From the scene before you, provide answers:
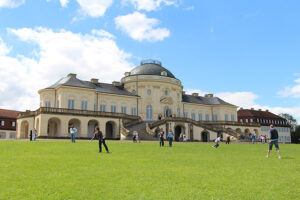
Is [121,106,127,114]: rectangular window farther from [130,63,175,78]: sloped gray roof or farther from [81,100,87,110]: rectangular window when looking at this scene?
[130,63,175,78]: sloped gray roof

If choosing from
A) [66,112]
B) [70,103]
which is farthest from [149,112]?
[66,112]

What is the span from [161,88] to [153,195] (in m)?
53.4

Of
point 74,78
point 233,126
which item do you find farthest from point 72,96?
point 233,126

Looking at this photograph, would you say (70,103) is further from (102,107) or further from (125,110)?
(125,110)

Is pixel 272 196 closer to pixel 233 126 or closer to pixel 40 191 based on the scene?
pixel 40 191

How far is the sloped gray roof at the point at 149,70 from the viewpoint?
6120cm

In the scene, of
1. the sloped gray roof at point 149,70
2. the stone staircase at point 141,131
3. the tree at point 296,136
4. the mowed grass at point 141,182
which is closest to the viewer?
the mowed grass at point 141,182

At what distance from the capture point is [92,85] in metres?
55.1

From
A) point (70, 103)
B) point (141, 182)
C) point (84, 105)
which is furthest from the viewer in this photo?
point (84, 105)

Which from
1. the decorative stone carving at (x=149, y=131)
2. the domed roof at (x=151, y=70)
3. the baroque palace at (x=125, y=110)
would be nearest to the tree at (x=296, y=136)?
the baroque palace at (x=125, y=110)

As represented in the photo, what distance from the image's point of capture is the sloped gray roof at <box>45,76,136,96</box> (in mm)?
51759

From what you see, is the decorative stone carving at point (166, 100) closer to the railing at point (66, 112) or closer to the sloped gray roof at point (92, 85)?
the sloped gray roof at point (92, 85)

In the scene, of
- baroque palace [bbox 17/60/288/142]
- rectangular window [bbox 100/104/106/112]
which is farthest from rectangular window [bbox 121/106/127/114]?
rectangular window [bbox 100/104/106/112]

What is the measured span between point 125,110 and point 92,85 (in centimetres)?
813
